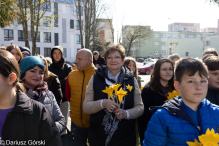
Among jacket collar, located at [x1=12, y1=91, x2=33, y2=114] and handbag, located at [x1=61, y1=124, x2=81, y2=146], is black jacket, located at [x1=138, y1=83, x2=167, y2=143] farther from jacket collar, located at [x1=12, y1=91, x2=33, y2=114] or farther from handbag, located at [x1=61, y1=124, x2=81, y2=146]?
jacket collar, located at [x1=12, y1=91, x2=33, y2=114]

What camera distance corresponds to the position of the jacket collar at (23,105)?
1.50 m

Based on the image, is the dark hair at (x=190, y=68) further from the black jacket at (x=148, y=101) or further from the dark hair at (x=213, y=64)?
the black jacket at (x=148, y=101)

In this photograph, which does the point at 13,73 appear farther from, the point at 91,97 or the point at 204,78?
the point at 204,78

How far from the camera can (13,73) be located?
157cm

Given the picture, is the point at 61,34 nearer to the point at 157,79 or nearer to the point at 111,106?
the point at 157,79

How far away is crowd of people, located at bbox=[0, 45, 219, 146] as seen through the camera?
5.08 ft

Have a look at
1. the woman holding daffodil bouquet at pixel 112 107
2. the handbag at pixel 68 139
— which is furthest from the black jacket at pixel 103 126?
the handbag at pixel 68 139

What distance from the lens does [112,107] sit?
2.32 meters

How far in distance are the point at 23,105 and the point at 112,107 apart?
3.65 ft

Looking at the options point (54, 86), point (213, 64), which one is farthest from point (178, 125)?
point (54, 86)

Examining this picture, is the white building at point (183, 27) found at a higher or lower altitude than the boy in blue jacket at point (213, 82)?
higher

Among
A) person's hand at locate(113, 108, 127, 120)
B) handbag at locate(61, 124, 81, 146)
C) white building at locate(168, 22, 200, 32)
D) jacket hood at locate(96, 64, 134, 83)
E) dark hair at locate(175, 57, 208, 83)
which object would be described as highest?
white building at locate(168, 22, 200, 32)

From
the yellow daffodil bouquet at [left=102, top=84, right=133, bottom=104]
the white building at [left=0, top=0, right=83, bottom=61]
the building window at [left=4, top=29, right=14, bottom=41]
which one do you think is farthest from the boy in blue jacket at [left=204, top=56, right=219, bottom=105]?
the building window at [left=4, top=29, right=14, bottom=41]

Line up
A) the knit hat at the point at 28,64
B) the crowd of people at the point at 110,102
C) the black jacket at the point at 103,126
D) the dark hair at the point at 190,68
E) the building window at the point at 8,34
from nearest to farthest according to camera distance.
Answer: the crowd of people at the point at 110,102
the dark hair at the point at 190,68
the knit hat at the point at 28,64
the black jacket at the point at 103,126
the building window at the point at 8,34
